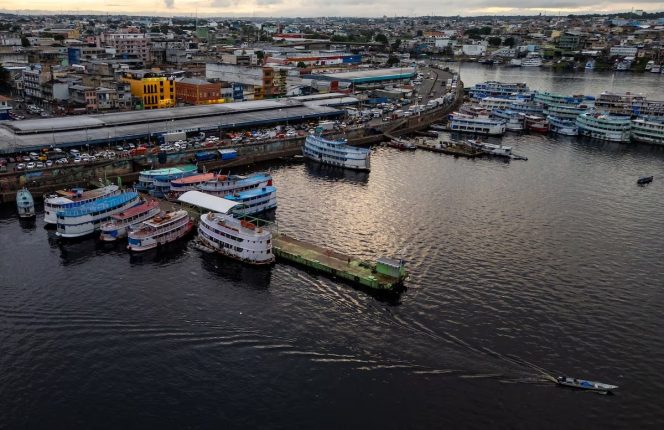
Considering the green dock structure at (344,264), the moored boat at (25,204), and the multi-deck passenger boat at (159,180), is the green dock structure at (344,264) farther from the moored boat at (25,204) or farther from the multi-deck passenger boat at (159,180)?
the moored boat at (25,204)

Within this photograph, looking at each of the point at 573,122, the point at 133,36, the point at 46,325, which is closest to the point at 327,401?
the point at 46,325

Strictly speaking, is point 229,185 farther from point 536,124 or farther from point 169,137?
point 536,124

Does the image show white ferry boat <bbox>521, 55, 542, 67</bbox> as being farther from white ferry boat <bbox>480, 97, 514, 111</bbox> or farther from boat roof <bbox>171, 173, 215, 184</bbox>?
boat roof <bbox>171, 173, 215, 184</bbox>

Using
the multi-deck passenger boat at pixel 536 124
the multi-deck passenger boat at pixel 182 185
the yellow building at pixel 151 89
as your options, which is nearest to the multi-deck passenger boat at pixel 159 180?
the multi-deck passenger boat at pixel 182 185

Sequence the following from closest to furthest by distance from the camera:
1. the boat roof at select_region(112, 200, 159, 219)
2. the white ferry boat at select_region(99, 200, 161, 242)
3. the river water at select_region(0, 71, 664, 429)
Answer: the river water at select_region(0, 71, 664, 429) → the white ferry boat at select_region(99, 200, 161, 242) → the boat roof at select_region(112, 200, 159, 219)

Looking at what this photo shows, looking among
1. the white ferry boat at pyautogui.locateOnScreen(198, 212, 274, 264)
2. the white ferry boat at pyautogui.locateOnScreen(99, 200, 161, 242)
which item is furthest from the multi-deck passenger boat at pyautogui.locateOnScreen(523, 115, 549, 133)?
the white ferry boat at pyautogui.locateOnScreen(99, 200, 161, 242)

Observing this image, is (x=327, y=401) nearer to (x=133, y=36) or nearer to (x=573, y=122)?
(x=573, y=122)
